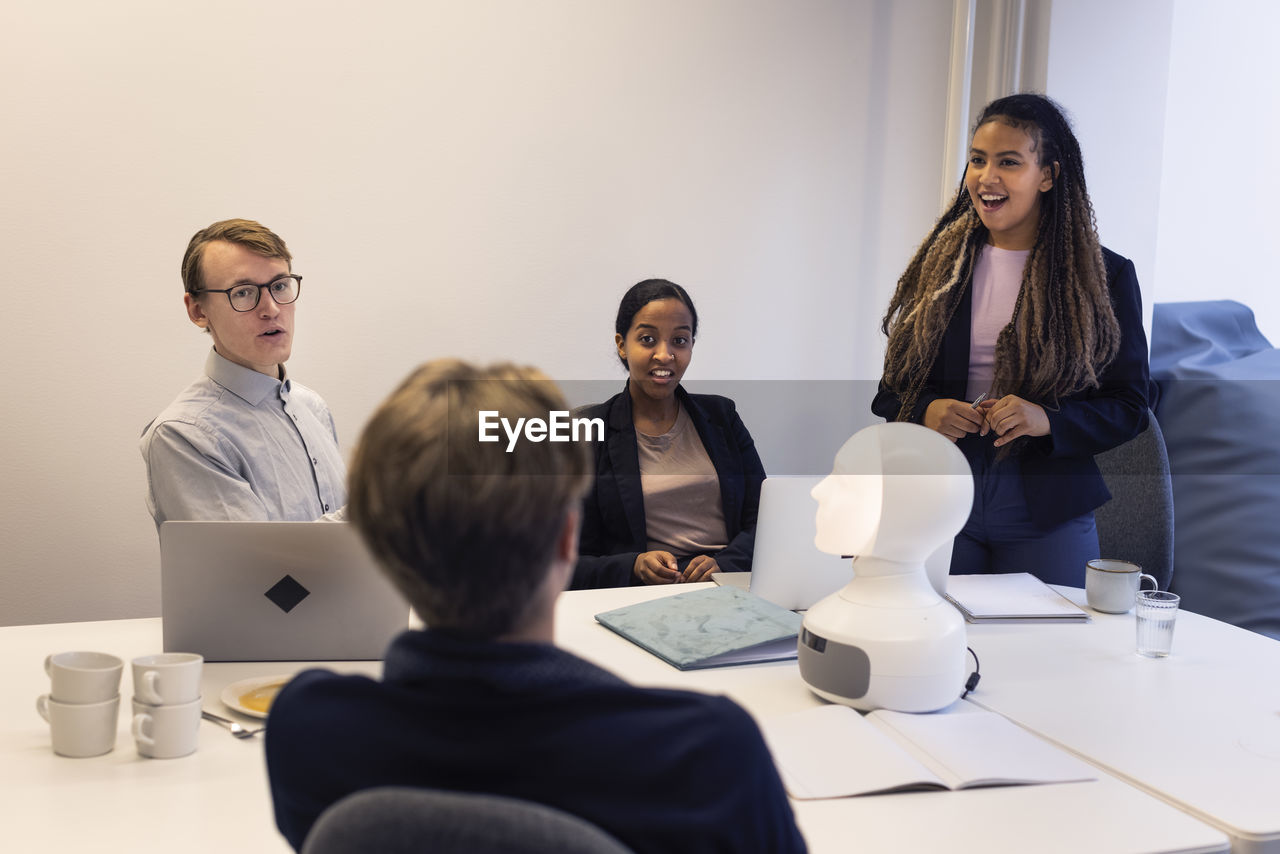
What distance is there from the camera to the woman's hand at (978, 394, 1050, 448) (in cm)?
193

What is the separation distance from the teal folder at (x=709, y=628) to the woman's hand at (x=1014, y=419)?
596 mm

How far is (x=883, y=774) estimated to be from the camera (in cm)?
114

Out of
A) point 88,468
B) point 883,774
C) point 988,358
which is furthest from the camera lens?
point 88,468

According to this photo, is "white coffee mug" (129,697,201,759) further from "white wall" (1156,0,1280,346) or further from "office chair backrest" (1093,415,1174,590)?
A: "white wall" (1156,0,1280,346)

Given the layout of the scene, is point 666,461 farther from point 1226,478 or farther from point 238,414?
point 1226,478

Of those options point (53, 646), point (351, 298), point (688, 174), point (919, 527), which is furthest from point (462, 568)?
point (688, 174)

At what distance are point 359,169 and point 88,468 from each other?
3.51 ft

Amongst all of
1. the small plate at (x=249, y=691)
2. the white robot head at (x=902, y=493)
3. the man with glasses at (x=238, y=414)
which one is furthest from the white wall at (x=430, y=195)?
the white robot head at (x=902, y=493)

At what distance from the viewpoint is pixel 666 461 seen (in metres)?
2.50

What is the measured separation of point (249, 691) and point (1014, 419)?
55.1 inches

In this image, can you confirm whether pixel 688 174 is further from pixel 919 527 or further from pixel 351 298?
pixel 919 527

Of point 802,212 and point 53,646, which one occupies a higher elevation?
point 802,212

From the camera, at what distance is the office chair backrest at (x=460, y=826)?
0.59 meters

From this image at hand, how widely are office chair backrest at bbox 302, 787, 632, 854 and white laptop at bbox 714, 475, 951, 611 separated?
3.68 feet
